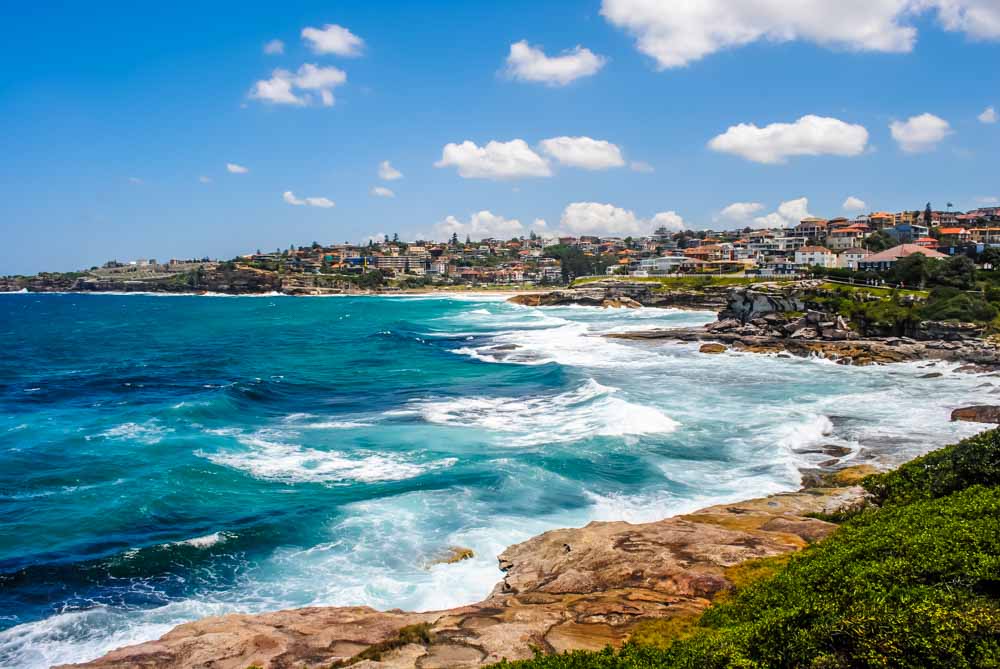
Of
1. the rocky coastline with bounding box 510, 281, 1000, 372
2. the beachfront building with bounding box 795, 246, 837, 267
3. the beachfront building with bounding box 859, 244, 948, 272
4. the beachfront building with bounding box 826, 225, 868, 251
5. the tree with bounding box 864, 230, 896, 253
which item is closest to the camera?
the rocky coastline with bounding box 510, 281, 1000, 372

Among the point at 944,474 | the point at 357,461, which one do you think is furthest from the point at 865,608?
the point at 357,461

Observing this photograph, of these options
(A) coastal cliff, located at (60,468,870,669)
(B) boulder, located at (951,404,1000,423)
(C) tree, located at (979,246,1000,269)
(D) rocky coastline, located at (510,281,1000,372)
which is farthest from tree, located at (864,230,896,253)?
(A) coastal cliff, located at (60,468,870,669)

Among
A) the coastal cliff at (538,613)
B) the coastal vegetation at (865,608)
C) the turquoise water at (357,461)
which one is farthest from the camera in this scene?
the turquoise water at (357,461)

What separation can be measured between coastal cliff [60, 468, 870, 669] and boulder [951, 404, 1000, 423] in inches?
670

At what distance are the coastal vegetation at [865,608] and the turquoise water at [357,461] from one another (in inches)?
258

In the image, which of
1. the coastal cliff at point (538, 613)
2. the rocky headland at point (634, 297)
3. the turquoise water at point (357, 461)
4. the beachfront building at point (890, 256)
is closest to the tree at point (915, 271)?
the beachfront building at point (890, 256)

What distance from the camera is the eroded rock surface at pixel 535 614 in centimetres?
1163

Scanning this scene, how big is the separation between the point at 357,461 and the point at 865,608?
68.6 feet

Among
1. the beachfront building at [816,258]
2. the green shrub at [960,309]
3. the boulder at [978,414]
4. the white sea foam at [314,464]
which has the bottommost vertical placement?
the white sea foam at [314,464]

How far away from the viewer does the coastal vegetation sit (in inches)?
321

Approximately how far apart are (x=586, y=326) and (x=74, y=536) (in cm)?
6665

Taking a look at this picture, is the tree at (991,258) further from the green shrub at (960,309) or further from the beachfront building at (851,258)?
the green shrub at (960,309)

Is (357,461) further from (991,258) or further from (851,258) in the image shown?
(851,258)

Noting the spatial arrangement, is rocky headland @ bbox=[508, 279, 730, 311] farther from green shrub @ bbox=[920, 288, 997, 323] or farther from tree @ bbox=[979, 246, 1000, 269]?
green shrub @ bbox=[920, 288, 997, 323]
